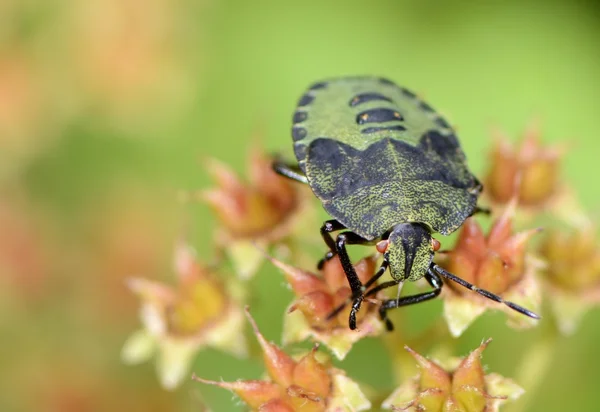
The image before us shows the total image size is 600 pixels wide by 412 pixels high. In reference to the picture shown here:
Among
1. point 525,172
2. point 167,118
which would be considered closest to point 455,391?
point 525,172

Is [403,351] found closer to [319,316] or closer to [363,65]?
[319,316]

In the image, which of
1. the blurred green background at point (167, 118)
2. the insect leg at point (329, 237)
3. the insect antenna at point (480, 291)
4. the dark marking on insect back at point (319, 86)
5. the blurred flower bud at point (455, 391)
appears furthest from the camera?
the blurred green background at point (167, 118)

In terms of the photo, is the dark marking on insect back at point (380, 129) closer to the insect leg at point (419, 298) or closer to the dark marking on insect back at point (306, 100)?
the dark marking on insect back at point (306, 100)

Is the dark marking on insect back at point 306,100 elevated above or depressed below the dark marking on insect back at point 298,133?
above

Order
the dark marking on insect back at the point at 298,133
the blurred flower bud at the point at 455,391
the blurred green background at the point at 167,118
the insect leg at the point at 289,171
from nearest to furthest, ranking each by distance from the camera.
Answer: the blurred flower bud at the point at 455,391 < the dark marking on insect back at the point at 298,133 < the insect leg at the point at 289,171 < the blurred green background at the point at 167,118

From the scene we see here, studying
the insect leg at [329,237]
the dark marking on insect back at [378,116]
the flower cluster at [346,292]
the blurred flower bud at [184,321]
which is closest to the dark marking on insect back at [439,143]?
the dark marking on insect back at [378,116]

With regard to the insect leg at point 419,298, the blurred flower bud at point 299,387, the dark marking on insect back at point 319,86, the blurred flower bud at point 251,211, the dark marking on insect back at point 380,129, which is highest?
the dark marking on insect back at point 380,129

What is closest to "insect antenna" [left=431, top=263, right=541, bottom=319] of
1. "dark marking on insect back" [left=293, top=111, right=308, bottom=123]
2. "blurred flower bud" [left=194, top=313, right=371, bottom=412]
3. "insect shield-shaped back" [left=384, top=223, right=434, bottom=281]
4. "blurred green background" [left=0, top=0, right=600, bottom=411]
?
"insect shield-shaped back" [left=384, top=223, right=434, bottom=281]
